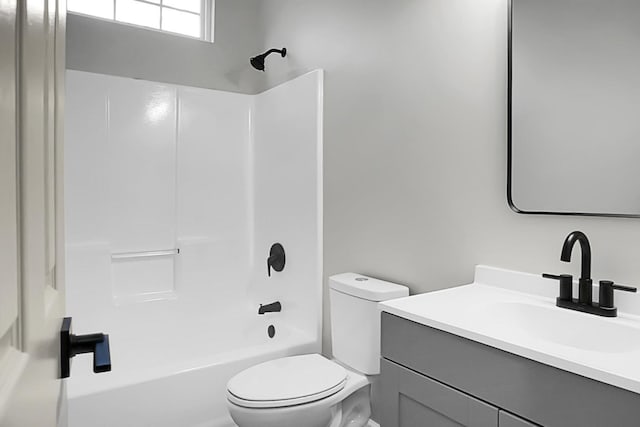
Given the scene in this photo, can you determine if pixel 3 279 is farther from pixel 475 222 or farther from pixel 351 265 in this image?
pixel 351 265

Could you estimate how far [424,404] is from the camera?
1.25 meters

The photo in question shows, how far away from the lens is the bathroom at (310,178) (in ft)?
5.35

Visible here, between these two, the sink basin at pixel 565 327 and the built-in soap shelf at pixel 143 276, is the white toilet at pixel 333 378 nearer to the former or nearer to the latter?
the sink basin at pixel 565 327

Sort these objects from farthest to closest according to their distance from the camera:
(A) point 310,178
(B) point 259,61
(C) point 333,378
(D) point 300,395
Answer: (B) point 259,61
(A) point 310,178
(C) point 333,378
(D) point 300,395

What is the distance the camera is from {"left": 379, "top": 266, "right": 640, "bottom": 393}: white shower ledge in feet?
3.11

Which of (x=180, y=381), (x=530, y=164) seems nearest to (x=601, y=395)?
(x=530, y=164)

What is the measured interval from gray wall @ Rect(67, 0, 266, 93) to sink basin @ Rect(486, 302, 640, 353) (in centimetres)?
230

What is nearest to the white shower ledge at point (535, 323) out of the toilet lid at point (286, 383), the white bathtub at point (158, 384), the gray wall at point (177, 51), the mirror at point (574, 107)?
the mirror at point (574, 107)

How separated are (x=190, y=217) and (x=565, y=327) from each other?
7.44ft

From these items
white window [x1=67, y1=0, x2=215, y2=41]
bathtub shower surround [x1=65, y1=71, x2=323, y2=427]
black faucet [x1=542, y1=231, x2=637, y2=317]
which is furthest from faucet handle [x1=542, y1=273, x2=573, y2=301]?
white window [x1=67, y1=0, x2=215, y2=41]

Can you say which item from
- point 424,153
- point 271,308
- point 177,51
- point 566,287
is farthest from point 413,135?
point 177,51

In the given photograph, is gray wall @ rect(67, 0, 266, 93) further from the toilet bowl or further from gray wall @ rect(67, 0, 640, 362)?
the toilet bowl

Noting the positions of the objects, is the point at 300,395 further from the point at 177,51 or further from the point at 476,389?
the point at 177,51

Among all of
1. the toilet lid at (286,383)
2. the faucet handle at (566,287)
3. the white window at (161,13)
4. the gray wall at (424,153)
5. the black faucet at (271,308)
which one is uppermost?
the white window at (161,13)
